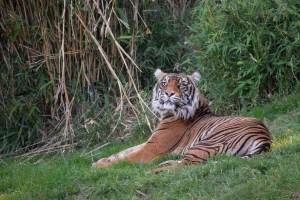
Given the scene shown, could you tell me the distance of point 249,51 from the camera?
9938mm

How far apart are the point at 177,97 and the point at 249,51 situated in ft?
6.69

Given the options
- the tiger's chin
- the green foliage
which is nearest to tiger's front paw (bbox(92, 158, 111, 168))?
the tiger's chin

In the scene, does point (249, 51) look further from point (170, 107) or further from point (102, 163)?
point (102, 163)

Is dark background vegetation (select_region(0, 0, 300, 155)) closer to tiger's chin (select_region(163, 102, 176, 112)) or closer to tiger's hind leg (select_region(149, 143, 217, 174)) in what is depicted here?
tiger's chin (select_region(163, 102, 176, 112))

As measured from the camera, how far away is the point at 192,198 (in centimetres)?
619

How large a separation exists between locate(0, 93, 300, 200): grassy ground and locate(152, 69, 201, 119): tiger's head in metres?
0.80

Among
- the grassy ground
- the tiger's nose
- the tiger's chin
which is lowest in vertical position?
the grassy ground

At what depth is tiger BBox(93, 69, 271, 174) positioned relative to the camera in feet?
23.8

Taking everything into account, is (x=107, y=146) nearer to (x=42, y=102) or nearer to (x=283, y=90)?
(x=42, y=102)

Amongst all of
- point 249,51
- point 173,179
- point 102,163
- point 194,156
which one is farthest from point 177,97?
point 249,51

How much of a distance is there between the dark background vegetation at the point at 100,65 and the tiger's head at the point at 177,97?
104cm

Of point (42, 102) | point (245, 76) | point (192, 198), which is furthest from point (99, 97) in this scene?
point (192, 198)

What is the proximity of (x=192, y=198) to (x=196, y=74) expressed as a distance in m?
2.84

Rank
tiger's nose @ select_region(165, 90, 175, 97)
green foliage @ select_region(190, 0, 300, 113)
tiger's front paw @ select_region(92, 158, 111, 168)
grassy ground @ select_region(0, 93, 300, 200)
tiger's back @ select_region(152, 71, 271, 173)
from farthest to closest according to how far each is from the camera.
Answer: green foliage @ select_region(190, 0, 300, 113), tiger's nose @ select_region(165, 90, 175, 97), tiger's front paw @ select_region(92, 158, 111, 168), tiger's back @ select_region(152, 71, 271, 173), grassy ground @ select_region(0, 93, 300, 200)
